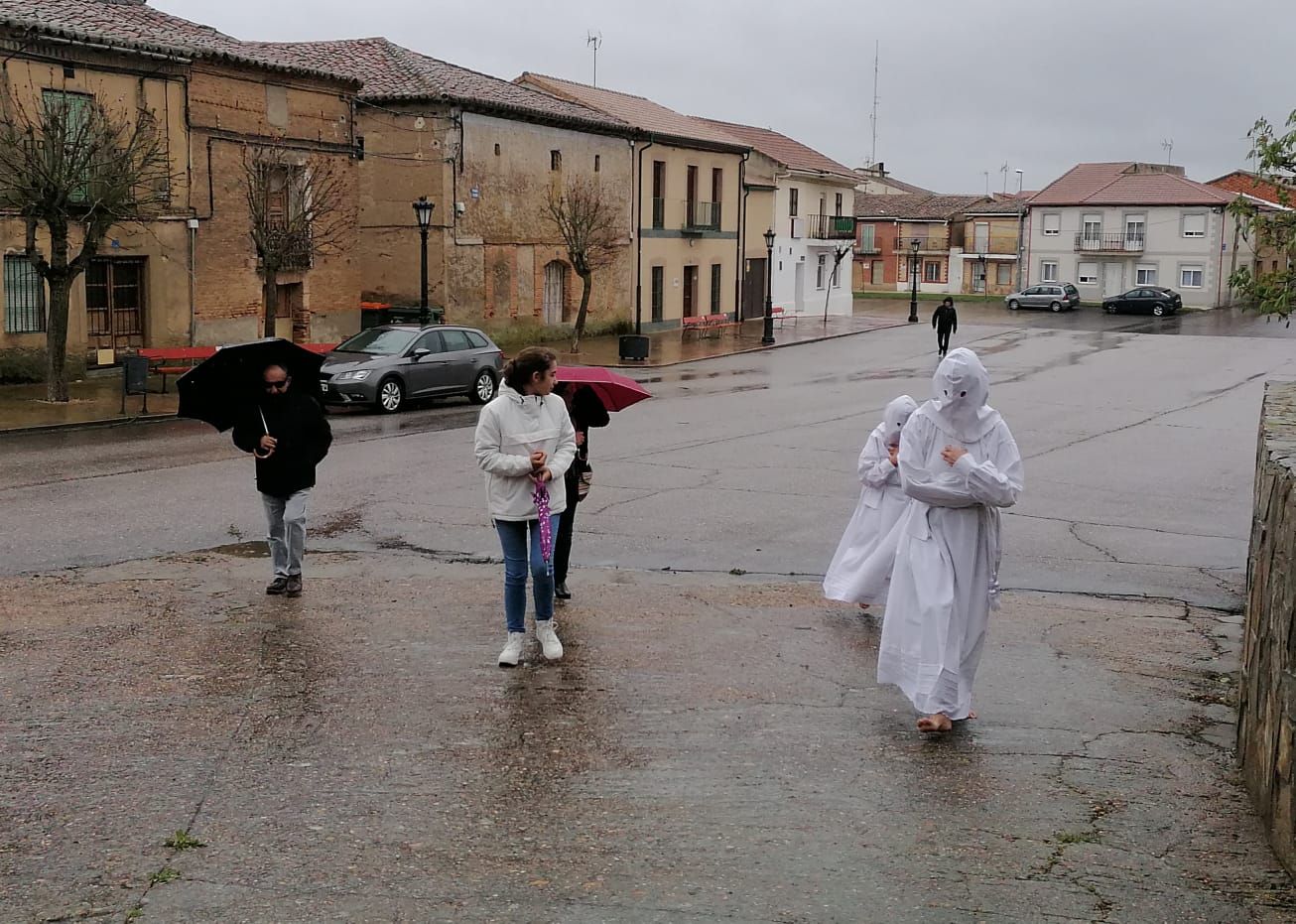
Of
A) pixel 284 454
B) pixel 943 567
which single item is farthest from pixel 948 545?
pixel 284 454

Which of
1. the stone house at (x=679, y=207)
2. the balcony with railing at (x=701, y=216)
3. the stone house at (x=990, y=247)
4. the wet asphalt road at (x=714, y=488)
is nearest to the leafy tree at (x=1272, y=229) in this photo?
the wet asphalt road at (x=714, y=488)

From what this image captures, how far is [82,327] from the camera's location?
24250 mm

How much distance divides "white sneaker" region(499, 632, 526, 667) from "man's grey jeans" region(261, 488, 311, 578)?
222 cm

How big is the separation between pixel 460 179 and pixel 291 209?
566 centimetres

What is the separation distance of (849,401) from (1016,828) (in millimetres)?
18750

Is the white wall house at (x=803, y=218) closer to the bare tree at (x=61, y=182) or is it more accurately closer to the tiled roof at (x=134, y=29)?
the tiled roof at (x=134, y=29)

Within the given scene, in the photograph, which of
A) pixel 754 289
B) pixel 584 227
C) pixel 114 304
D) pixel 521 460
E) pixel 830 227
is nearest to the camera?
pixel 521 460

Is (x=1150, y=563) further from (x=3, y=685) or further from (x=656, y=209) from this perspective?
(x=656, y=209)

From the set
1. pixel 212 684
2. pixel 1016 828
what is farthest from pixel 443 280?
pixel 1016 828

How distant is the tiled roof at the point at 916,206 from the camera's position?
8319 centimetres

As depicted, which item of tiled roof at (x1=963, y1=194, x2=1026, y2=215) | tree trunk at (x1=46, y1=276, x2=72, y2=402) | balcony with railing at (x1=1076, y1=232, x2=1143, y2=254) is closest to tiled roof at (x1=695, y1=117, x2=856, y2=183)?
balcony with railing at (x1=1076, y1=232, x2=1143, y2=254)

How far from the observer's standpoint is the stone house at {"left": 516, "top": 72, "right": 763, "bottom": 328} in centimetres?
4153

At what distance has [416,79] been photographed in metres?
33.1

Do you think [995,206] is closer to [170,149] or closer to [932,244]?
[932,244]
